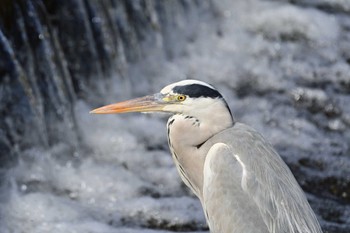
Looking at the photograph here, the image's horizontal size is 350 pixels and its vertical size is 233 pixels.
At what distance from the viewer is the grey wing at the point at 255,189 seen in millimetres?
3727

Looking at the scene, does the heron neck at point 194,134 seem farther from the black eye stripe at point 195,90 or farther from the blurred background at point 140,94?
the blurred background at point 140,94

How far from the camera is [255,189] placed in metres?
3.78

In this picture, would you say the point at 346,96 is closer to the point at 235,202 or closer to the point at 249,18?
the point at 249,18

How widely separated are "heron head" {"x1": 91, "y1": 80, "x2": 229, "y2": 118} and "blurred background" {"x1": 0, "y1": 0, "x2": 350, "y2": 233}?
3.16ft

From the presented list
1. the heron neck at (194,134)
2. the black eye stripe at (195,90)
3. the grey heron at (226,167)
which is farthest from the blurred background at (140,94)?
the black eye stripe at (195,90)

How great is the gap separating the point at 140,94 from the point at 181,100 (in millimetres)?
2309

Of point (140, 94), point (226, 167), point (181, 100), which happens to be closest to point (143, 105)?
point (181, 100)

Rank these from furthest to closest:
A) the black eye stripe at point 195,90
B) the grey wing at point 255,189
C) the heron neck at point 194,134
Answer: the heron neck at point 194,134 < the black eye stripe at point 195,90 < the grey wing at point 255,189

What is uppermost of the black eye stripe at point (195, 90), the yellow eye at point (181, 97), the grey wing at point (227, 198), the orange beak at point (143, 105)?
the black eye stripe at point (195, 90)

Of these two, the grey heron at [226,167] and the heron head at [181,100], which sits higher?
the heron head at [181,100]

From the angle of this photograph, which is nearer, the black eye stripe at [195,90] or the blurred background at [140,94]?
the black eye stripe at [195,90]

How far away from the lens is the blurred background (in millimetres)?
5016

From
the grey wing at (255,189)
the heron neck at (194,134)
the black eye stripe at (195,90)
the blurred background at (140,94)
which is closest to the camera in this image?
the grey wing at (255,189)

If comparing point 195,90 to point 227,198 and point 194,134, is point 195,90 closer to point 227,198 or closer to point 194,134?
point 194,134
